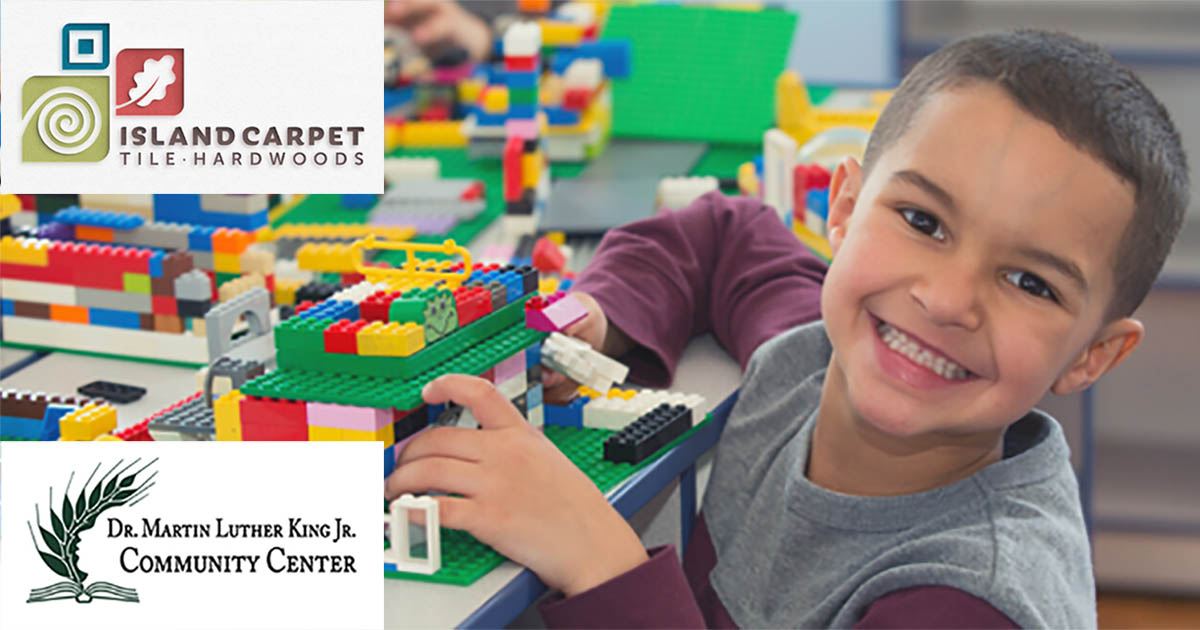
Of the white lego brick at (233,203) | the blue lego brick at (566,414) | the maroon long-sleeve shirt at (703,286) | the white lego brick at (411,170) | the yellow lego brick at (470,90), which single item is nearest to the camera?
the blue lego brick at (566,414)

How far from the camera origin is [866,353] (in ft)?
3.10

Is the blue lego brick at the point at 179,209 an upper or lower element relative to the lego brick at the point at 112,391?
upper

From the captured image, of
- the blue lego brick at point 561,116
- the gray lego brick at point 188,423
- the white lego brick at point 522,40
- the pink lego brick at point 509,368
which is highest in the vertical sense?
the white lego brick at point 522,40

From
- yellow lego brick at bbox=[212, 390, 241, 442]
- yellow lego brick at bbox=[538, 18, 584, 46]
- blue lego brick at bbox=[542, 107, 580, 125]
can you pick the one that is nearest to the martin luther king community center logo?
yellow lego brick at bbox=[212, 390, 241, 442]

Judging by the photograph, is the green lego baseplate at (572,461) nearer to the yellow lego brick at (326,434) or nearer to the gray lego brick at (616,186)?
the yellow lego brick at (326,434)

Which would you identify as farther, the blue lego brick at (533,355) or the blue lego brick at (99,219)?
the blue lego brick at (99,219)

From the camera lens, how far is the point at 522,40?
1.65 m

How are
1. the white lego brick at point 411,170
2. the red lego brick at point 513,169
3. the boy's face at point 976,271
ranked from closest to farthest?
the boy's face at point 976,271 < the red lego brick at point 513,169 < the white lego brick at point 411,170

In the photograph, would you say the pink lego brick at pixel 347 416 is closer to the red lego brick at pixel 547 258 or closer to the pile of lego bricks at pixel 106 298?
the pile of lego bricks at pixel 106 298

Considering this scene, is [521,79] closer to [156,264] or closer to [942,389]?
[156,264]

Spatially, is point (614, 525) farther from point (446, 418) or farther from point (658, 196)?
point (658, 196)

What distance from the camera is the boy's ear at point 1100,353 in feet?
2.97

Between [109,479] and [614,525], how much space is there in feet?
1.13

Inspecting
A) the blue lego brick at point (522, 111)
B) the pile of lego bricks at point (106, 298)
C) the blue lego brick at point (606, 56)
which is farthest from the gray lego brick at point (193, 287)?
the blue lego brick at point (606, 56)
